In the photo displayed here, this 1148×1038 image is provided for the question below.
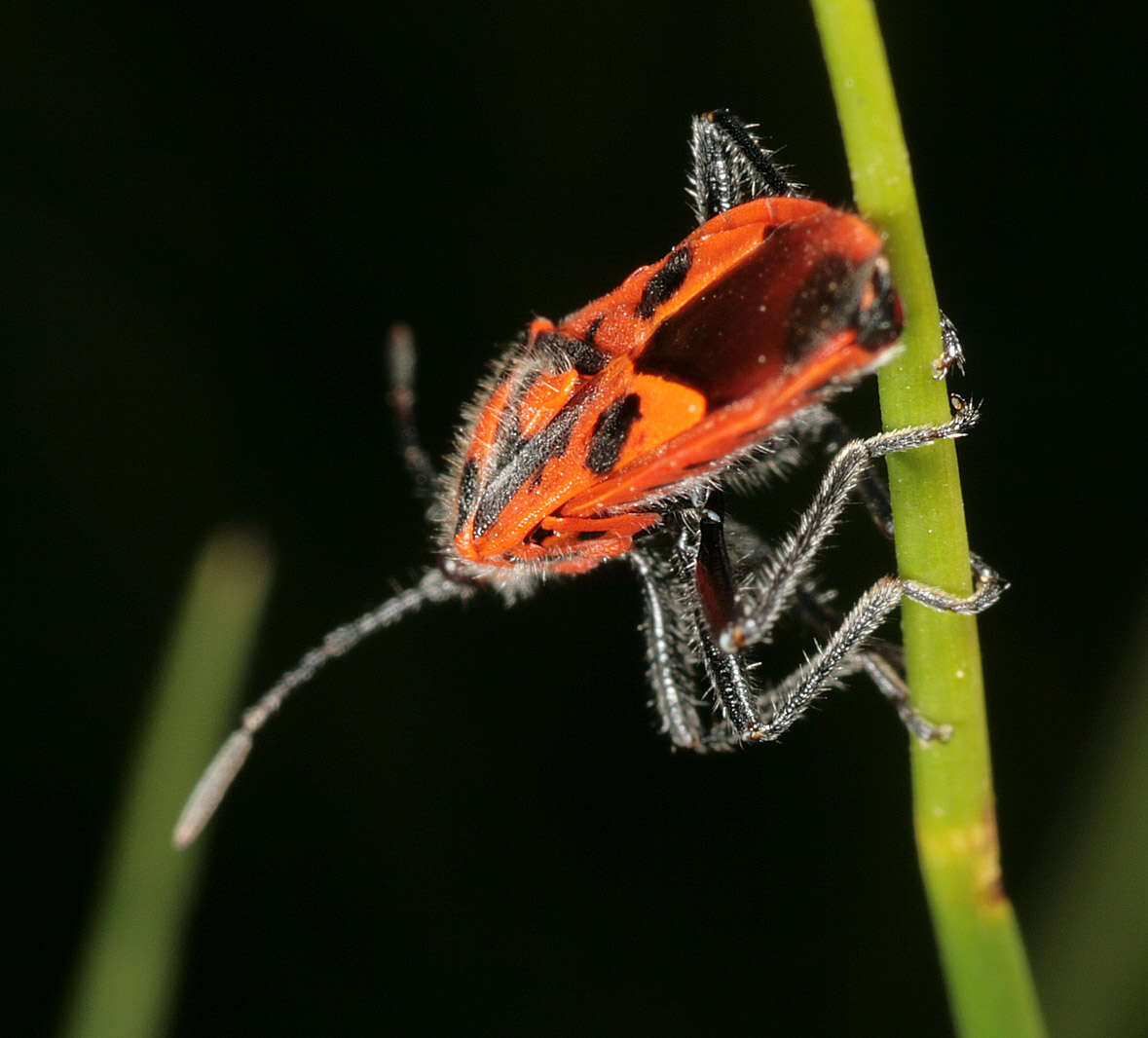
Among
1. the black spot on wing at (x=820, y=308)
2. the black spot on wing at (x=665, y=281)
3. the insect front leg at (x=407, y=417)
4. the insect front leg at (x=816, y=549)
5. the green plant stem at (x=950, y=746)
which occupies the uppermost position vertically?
the insect front leg at (x=407, y=417)

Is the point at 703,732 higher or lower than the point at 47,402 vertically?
lower

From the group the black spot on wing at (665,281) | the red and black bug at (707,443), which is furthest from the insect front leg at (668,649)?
the black spot on wing at (665,281)

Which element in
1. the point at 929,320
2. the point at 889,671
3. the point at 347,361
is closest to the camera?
the point at 929,320

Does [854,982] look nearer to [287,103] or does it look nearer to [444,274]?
[444,274]

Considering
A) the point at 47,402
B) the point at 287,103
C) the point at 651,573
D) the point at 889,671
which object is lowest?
the point at 889,671

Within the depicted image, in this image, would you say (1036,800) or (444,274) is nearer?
(1036,800)

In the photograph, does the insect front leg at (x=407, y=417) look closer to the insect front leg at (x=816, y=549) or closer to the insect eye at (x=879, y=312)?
the insect front leg at (x=816, y=549)

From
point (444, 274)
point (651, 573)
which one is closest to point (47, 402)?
point (444, 274)
